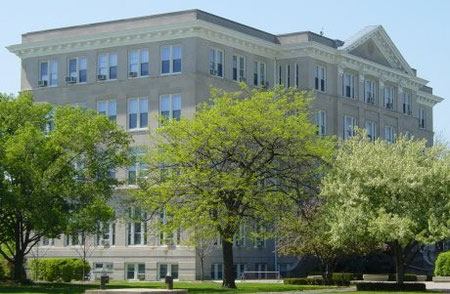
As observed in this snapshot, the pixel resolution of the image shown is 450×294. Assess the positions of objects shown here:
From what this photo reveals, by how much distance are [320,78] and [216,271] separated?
18372mm

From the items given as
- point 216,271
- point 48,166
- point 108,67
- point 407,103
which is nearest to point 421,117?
point 407,103

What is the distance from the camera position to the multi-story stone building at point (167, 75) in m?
65.9

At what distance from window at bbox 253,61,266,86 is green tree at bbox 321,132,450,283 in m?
24.7

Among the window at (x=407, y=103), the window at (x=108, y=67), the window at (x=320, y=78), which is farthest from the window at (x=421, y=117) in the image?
the window at (x=108, y=67)

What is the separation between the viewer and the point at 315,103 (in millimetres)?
74125

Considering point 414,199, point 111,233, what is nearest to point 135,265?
point 111,233

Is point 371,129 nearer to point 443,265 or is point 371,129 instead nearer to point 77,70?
point 443,265

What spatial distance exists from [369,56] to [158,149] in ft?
108

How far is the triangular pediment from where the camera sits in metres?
78.7

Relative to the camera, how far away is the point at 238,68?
229ft

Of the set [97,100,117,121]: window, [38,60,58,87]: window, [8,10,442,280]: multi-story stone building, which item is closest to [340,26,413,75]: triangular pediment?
[8,10,442,280]: multi-story stone building

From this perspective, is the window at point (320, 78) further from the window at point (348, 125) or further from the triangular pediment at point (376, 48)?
the window at point (348, 125)

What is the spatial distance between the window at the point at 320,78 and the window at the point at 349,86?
2868mm

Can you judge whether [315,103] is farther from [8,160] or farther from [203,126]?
[8,160]
